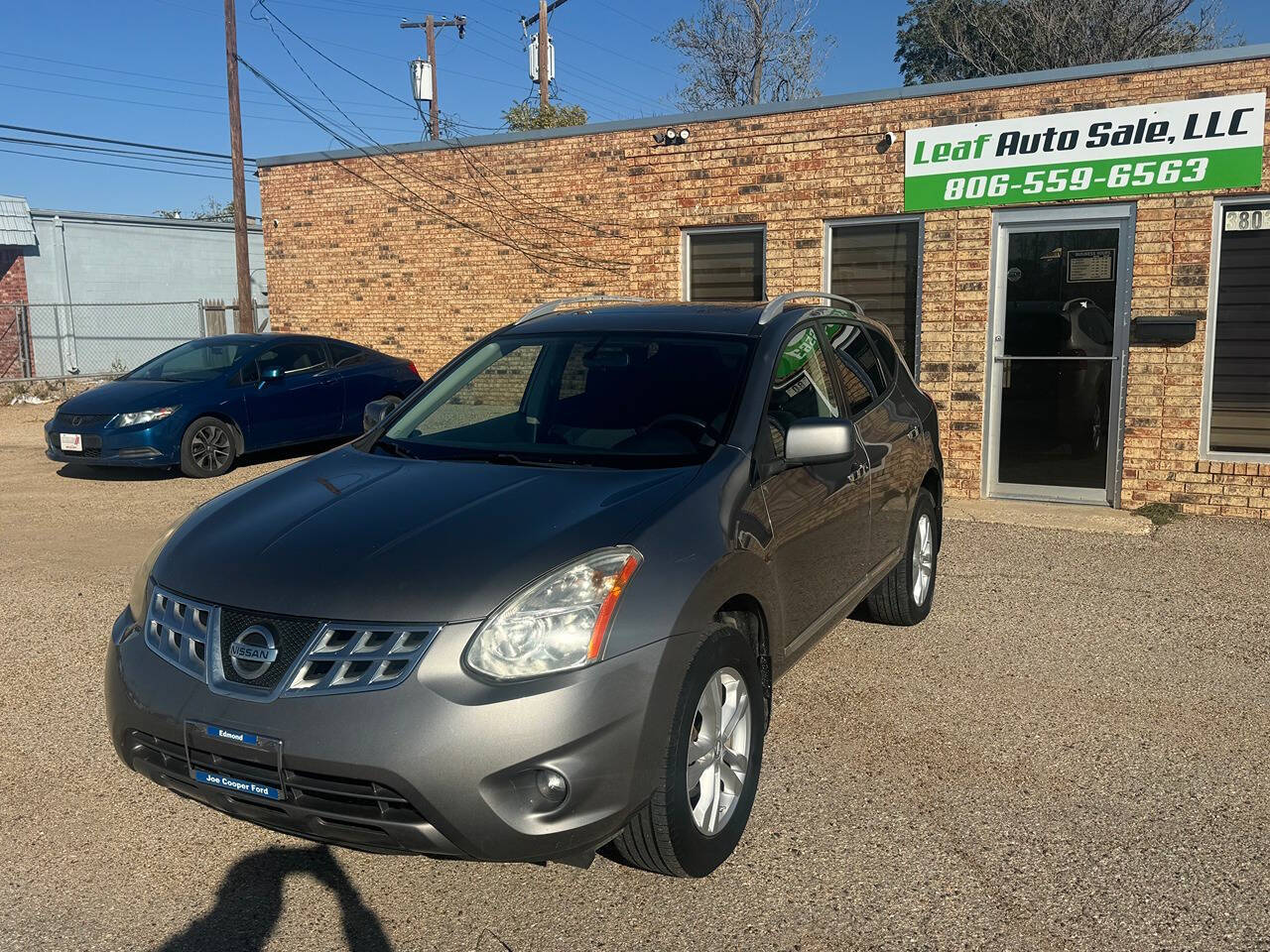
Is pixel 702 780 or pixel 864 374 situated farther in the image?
pixel 864 374

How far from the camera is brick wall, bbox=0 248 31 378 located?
26.1 meters

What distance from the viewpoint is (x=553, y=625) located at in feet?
9.62

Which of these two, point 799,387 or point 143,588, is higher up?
point 799,387

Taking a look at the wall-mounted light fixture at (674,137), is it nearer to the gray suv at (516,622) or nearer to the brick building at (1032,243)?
the brick building at (1032,243)

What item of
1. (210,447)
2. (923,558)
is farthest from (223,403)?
(923,558)

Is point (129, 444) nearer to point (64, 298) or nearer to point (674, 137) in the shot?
point (674, 137)

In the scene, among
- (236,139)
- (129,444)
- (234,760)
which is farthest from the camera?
(236,139)

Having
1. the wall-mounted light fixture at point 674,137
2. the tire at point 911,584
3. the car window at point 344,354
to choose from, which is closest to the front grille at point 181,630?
the tire at point 911,584

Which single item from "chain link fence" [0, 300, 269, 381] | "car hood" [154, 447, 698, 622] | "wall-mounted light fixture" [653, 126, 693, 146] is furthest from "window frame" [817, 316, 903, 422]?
"chain link fence" [0, 300, 269, 381]

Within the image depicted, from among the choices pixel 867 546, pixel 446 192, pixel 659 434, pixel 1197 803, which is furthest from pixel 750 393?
pixel 446 192

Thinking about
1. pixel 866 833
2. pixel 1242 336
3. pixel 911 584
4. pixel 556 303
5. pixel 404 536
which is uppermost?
pixel 556 303

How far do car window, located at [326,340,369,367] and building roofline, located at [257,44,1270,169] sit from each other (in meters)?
2.69

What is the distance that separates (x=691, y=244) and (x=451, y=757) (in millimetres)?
9192

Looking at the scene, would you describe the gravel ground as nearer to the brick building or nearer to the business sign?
the brick building
